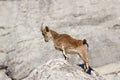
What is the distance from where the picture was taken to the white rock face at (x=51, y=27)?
1800 cm

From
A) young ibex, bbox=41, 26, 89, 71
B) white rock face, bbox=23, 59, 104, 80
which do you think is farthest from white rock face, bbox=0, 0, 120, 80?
white rock face, bbox=23, 59, 104, 80

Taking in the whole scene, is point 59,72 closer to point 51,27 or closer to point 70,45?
point 70,45

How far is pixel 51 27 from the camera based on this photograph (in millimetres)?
18219

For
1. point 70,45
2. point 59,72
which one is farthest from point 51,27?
point 59,72

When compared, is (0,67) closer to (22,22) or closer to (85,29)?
(22,22)

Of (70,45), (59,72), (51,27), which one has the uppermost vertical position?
(51,27)

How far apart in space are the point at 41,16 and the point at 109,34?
2.83 meters

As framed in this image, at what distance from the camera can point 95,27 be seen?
734 inches

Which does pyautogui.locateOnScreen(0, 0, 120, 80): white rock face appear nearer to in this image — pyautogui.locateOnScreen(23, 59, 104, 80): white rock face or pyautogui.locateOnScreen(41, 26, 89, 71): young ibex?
pyautogui.locateOnScreen(41, 26, 89, 71): young ibex

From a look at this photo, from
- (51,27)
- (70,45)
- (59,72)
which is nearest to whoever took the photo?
(59,72)

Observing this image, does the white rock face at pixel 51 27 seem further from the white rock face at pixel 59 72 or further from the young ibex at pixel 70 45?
the white rock face at pixel 59 72

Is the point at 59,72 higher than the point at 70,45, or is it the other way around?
the point at 70,45

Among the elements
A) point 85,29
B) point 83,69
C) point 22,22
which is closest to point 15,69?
point 22,22

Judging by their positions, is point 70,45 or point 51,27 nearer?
point 70,45
